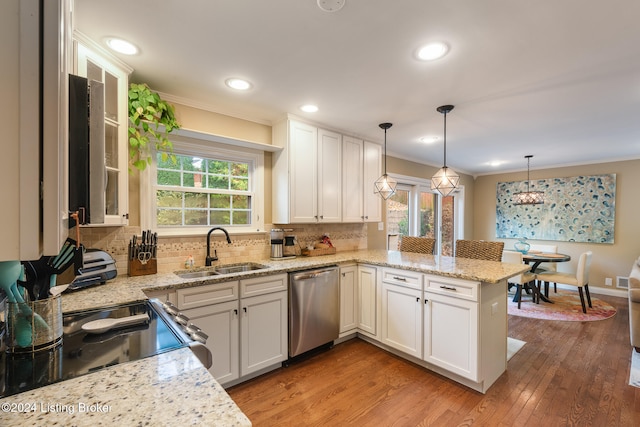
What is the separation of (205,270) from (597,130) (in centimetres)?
465

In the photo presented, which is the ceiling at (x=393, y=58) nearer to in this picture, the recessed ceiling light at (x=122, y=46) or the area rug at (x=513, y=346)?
the recessed ceiling light at (x=122, y=46)

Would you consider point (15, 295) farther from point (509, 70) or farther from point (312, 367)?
point (509, 70)

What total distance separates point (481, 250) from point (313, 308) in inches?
75.1

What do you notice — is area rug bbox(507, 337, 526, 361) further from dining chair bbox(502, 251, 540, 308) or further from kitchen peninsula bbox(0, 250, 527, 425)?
dining chair bbox(502, 251, 540, 308)

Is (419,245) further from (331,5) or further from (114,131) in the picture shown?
(114,131)

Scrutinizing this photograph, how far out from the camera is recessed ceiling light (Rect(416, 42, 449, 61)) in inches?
68.8

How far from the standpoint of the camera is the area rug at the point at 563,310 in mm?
3879

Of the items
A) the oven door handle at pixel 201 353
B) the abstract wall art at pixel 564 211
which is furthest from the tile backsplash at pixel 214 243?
the abstract wall art at pixel 564 211

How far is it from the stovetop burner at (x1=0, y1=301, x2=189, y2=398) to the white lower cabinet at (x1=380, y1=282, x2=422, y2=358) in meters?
2.05

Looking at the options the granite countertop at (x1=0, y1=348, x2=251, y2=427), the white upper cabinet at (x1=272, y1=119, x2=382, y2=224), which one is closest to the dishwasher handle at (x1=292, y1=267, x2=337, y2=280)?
the white upper cabinet at (x1=272, y1=119, x2=382, y2=224)

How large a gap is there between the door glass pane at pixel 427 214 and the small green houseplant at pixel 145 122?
14.0 ft

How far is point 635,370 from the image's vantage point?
2.54 meters

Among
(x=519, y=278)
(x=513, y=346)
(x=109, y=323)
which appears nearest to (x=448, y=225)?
(x=519, y=278)

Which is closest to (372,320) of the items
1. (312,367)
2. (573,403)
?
(312,367)
